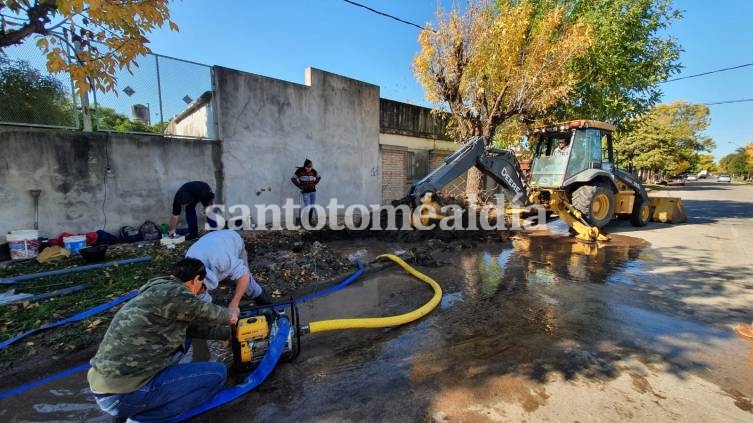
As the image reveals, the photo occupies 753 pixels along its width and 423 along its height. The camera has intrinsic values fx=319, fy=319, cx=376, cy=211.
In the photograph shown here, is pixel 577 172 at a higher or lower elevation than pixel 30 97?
lower

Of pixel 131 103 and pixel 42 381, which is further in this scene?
pixel 131 103

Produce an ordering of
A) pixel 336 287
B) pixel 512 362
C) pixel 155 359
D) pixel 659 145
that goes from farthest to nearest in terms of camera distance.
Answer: pixel 659 145 → pixel 336 287 → pixel 512 362 → pixel 155 359

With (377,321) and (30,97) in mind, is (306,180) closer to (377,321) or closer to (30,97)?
(30,97)

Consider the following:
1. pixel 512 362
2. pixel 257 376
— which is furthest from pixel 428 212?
pixel 257 376

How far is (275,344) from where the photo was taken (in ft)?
8.73

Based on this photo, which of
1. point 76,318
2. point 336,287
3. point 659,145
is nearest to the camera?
point 76,318

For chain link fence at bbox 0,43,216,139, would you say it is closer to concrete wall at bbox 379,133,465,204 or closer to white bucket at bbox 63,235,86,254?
white bucket at bbox 63,235,86,254

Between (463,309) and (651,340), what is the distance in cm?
186

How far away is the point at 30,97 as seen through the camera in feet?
17.8

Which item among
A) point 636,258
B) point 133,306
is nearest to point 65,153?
point 133,306

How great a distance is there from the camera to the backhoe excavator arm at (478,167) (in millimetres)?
5797

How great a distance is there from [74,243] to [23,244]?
607 millimetres

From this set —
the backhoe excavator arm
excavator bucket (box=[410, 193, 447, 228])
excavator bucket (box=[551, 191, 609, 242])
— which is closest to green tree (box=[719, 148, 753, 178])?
excavator bucket (box=[551, 191, 609, 242])

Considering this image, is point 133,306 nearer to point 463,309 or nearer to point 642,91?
point 463,309
